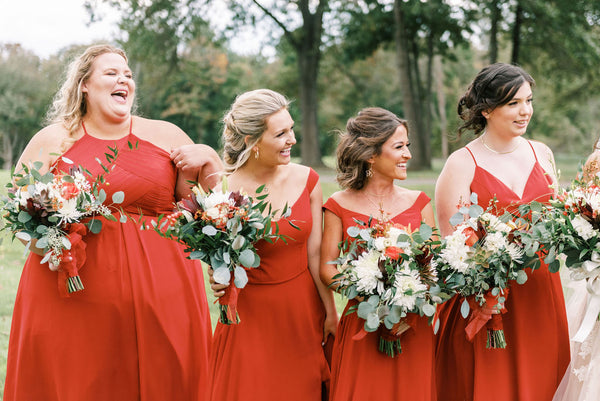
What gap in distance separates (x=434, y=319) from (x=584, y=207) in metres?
1.20

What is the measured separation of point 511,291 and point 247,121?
7.46 ft

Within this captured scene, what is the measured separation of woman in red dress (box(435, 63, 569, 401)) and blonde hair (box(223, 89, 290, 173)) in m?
1.40

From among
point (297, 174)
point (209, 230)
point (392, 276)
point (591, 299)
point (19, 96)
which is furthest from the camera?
point (19, 96)

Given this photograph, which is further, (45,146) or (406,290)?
(45,146)

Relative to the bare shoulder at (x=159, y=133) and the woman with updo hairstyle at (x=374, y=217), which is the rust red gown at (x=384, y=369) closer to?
the woman with updo hairstyle at (x=374, y=217)

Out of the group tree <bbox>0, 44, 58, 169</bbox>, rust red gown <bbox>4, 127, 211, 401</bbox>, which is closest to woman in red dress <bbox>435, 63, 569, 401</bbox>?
rust red gown <bbox>4, 127, 211, 401</bbox>

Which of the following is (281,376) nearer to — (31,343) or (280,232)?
(280,232)

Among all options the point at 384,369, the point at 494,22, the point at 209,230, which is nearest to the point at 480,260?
the point at 384,369

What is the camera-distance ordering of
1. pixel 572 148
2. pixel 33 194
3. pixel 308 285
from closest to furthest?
pixel 33 194 → pixel 308 285 → pixel 572 148

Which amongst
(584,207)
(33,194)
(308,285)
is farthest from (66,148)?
(584,207)

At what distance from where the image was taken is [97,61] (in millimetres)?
4652

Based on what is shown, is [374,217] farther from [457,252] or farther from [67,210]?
[67,210]

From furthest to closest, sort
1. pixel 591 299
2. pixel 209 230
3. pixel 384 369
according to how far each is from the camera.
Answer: pixel 384 369 → pixel 591 299 → pixel 209 230

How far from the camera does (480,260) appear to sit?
3.80 m
